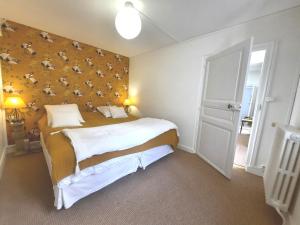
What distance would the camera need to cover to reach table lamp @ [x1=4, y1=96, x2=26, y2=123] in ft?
6.97

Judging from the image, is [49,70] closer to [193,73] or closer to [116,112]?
[116,112]

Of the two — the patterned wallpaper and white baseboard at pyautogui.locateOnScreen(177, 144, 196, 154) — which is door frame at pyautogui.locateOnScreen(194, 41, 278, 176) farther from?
the patterned wallpaper

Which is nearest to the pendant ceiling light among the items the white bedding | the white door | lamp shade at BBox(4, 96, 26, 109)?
the white door

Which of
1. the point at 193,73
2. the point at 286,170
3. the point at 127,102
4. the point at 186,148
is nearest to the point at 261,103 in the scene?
the point at 286,170

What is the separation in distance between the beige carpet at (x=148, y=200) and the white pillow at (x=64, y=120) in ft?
2.18

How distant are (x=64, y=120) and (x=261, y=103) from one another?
3.02 meters

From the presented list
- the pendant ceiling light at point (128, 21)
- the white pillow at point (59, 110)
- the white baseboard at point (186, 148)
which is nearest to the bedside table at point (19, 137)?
the white pillow at point (59, 110)

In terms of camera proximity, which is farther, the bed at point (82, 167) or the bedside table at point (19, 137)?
the bedside table at point (19, 137)

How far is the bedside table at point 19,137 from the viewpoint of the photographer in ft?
7.39

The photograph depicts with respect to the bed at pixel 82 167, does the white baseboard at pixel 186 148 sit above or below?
below

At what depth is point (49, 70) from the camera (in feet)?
8.66

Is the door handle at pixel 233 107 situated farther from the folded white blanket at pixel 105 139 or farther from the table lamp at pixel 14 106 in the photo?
the table lamp at pixel 14 106

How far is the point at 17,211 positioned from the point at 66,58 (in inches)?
104

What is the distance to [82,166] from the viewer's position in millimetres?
1313
